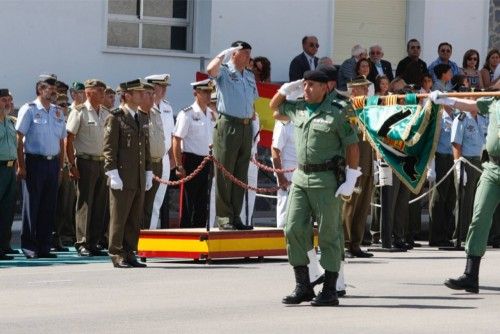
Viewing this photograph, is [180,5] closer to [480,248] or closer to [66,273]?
[66,273]

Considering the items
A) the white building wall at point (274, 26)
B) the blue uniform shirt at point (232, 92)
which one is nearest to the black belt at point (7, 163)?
the blue uniform shirt at point (232, 92)

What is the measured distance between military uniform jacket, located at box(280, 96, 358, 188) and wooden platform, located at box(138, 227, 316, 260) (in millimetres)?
3918

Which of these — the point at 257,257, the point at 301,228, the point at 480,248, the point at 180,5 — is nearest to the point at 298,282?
the point at 301,228

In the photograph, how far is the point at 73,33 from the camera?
24.4 metres

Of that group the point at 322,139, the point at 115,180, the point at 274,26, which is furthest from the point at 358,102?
the point at 274,26

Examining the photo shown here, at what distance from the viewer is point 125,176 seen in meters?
17.5

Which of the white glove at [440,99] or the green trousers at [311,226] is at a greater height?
the white glove at [440,99]

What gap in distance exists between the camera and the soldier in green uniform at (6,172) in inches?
731

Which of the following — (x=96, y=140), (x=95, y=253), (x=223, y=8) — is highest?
(x=223, y=8)

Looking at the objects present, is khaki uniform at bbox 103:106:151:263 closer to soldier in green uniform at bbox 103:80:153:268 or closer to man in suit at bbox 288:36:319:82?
soldier in green uniform at bbox 103:80:153:268

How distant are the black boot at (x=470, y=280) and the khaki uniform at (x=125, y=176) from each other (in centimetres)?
388

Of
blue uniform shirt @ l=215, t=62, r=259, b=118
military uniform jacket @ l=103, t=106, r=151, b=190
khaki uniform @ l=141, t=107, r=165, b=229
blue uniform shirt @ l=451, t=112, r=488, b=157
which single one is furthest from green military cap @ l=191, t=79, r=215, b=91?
blue uniform shirt @ l=451, t=112, r=488, b=157

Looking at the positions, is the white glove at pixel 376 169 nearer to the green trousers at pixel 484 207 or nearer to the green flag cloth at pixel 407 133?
the green flag cloth at pixel 407 133

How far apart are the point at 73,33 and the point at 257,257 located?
21.6ft
